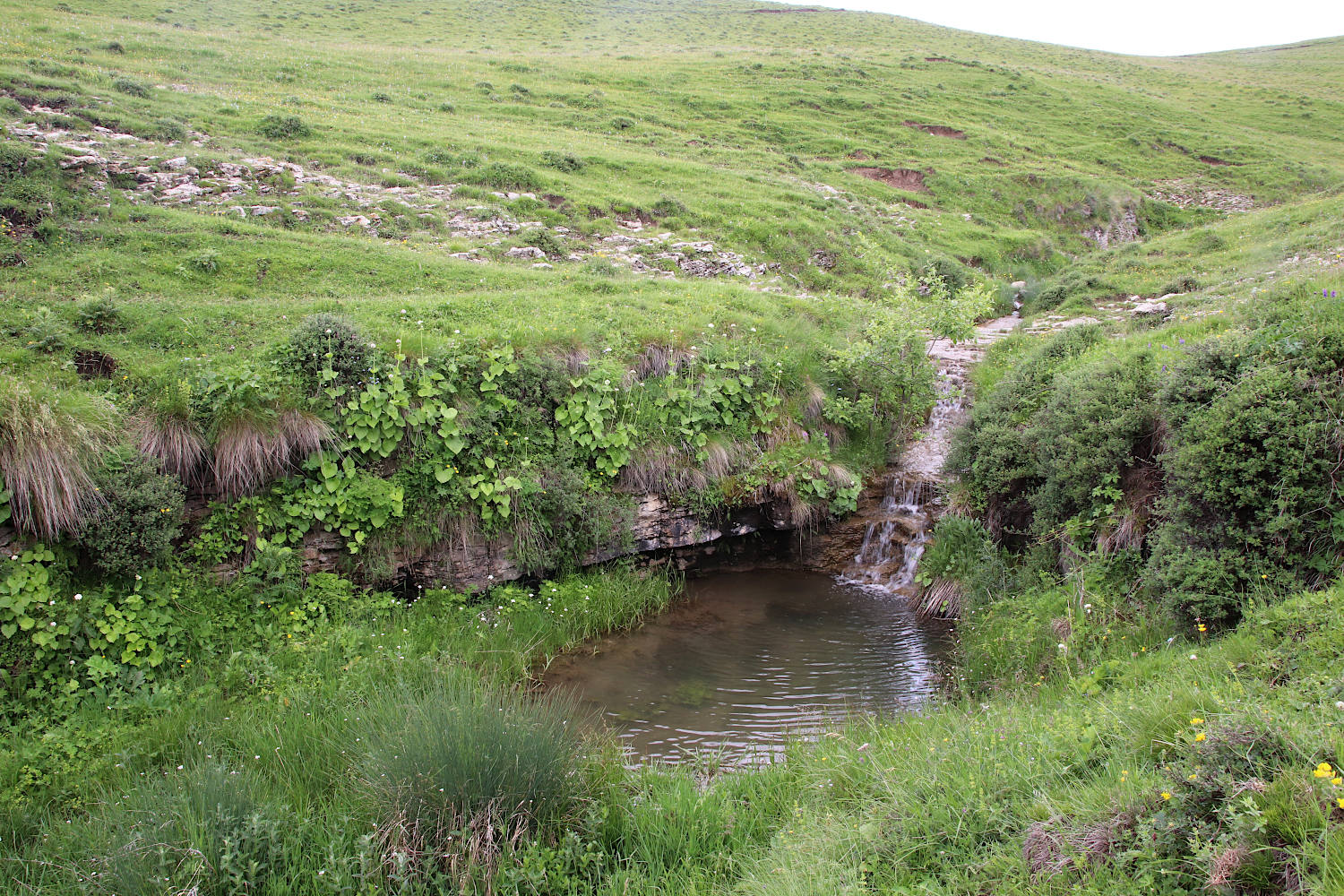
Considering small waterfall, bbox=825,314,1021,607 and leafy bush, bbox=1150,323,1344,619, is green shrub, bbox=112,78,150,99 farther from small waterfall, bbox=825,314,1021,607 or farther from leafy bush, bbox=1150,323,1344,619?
leafy bush, bbox=1150,323,1344,619

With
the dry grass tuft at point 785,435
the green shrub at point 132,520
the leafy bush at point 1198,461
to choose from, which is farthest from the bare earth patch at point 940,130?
the green shrub at point 132,520

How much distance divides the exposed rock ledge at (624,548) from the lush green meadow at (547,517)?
199 millimetres

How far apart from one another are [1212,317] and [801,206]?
1695 cm

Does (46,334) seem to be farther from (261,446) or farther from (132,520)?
(132,520)

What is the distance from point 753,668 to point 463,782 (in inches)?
188

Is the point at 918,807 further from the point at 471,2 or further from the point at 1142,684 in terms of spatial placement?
the point at 471,2

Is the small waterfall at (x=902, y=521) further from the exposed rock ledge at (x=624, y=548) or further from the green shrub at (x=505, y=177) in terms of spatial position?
the green shrub at (x=505, y=177)

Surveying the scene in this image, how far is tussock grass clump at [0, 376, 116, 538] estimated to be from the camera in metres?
7.00

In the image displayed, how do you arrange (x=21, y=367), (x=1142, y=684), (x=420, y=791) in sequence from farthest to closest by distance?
(x=21, y=367) < (x=1142, y=684) < (x=420, y=791)

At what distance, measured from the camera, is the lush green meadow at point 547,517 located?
14.9ft

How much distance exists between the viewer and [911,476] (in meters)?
12.9

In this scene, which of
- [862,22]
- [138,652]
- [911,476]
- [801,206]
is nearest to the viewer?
[138,652]

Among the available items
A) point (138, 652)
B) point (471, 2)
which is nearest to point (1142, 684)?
point (138, 652)

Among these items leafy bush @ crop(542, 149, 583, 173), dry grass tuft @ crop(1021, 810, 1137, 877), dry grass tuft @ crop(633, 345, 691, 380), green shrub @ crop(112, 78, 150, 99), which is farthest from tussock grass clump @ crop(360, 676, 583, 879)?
green shrub @ crop(112, 78, 150, 99)
